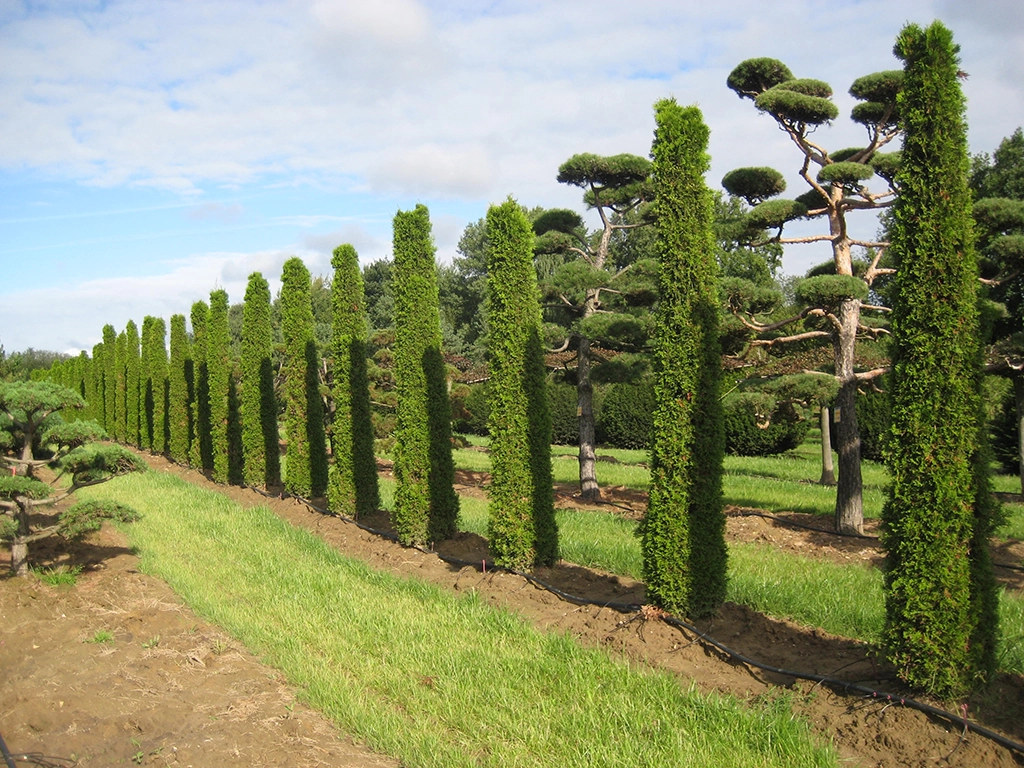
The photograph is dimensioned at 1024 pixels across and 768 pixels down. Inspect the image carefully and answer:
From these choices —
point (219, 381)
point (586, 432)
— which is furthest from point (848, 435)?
point (219, 381)

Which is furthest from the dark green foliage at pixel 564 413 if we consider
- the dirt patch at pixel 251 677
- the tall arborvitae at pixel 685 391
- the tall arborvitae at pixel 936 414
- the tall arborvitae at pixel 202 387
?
the tall arborvitae at pixel 936 414

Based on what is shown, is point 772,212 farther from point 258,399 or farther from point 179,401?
point 179,401

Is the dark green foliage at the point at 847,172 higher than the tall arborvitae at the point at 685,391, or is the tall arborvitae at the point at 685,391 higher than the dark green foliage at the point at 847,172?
the dark green foliage at the point at 847,172

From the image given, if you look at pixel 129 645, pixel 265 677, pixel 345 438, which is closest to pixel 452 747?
pixel 265 677

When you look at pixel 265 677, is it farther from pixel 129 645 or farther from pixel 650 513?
pixel 650 513

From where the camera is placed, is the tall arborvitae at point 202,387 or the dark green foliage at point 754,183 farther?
the tall arborvitae at point 202,387

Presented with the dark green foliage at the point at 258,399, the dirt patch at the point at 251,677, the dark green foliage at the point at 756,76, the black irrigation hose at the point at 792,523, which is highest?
the dark green foliage at the point at 756,76

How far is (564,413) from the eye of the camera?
31734 millimetres

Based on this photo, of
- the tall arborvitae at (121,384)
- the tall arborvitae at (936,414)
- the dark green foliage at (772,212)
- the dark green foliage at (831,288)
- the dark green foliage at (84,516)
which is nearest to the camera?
the tall arborvitae at (936,414)

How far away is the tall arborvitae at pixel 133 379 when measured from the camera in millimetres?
29125

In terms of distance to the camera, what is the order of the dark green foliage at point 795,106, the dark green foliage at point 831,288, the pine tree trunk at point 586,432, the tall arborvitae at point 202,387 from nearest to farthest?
the dark green foliage at point 831,288 → the dark green foliage at point 795,106 → the pine tree trunk at point 586,432 → the tall arborvitae at point 202,387

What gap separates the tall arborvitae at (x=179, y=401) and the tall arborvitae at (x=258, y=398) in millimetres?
6201

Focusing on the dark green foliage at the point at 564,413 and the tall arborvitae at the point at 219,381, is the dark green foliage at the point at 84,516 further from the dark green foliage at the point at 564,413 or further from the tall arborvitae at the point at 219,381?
the dark green foliage at the point at 564,413

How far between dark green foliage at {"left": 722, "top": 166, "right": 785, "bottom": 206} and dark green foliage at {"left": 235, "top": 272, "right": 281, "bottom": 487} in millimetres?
10446
